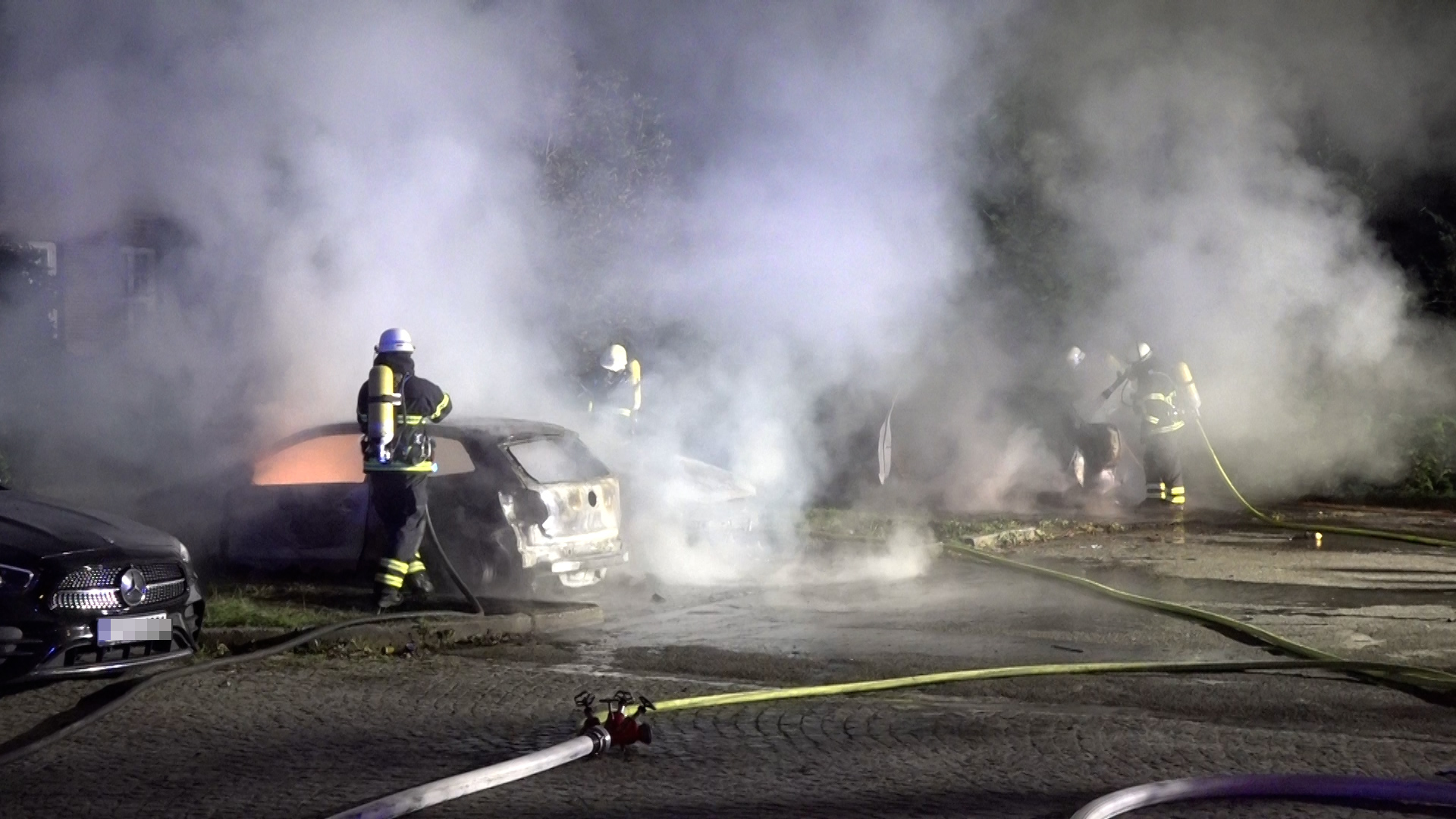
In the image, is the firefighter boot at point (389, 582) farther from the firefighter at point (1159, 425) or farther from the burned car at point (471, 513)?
the firefighter at point (1159, 425)

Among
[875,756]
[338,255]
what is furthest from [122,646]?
[338,255]

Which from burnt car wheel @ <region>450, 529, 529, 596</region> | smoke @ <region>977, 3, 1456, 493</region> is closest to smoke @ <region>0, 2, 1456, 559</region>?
smoke @ <region>977, 3, 1456, 493</region>

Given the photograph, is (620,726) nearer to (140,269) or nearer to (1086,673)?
(1086,673)

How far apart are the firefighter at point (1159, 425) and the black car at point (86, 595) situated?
11206 mm

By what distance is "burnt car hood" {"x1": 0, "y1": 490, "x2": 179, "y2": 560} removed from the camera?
6.17 meters

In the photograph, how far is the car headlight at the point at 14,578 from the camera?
19.7ft

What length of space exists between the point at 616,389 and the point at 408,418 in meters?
4.17

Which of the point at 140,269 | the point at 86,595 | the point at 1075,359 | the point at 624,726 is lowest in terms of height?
the point at 624,726

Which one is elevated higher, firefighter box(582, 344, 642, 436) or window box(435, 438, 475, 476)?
firefighter box(582, 344, 642, 436)

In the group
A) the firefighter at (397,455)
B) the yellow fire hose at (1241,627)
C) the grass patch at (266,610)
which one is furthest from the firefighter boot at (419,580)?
the yellow fire hose at (1241,627)

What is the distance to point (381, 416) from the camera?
848 centimetres

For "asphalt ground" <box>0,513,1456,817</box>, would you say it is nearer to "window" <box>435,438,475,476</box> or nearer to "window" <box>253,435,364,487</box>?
"window" <box>435,438,475,476</box>

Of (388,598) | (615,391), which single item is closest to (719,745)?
(388,598)

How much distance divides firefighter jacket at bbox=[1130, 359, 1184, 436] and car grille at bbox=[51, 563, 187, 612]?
11.3 m
